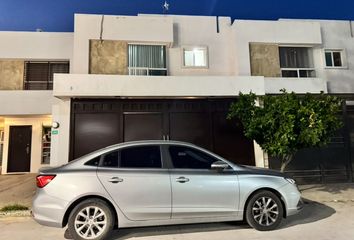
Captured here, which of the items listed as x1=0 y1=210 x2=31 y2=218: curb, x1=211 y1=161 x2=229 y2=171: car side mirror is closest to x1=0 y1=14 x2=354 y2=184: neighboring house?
x1=0 y1=210 x2=31 y2=218: curb

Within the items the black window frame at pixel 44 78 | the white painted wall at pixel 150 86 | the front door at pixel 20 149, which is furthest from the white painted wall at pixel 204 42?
the front door at pixel 20 149

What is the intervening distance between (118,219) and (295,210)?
3.27 metres

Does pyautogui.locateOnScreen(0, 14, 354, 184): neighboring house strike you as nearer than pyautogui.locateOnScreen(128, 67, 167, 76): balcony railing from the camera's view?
Yes

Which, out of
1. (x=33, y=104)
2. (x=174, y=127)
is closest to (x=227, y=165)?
(x=174, y=127)

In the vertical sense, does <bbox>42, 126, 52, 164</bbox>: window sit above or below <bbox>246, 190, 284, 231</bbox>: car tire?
above

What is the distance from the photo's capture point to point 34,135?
50.2 ft

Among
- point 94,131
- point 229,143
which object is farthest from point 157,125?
point 229,143

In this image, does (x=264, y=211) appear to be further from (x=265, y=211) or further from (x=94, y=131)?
(x=94, y=131)

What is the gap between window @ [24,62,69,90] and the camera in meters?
13.5

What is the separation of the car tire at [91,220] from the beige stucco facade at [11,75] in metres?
9.86

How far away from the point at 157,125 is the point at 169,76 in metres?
1.77

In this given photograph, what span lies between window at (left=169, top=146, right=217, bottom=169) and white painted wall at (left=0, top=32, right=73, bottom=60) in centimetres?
920

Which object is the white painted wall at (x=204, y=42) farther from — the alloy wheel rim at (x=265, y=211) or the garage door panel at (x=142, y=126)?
the alloy wheel rim at (x=265, y=211)

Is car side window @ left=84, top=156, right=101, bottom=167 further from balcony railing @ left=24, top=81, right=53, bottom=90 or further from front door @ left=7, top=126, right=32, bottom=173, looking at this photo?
front door @ left=7, top=126, right=32, bottom=173
